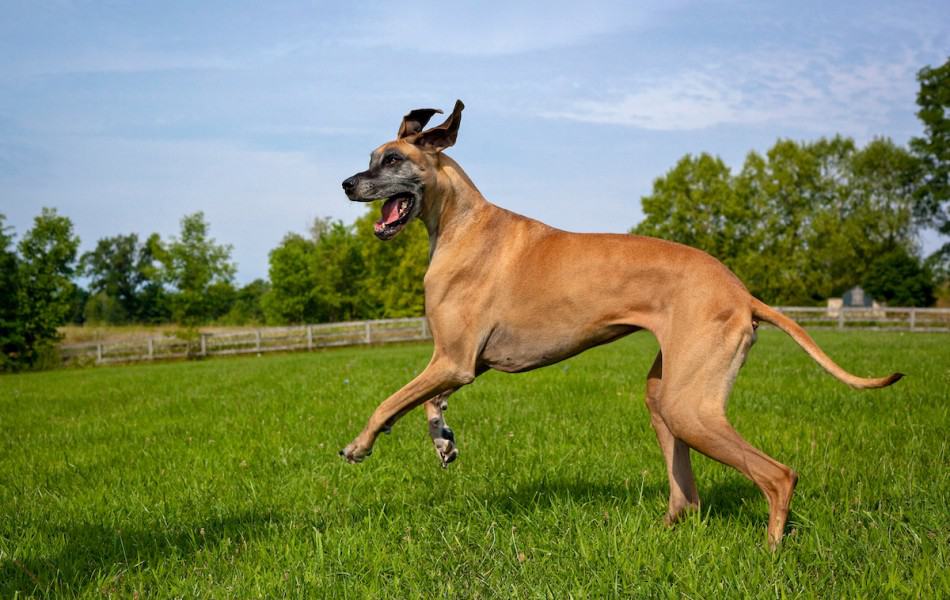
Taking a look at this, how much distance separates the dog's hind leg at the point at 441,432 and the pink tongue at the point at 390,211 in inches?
44.7

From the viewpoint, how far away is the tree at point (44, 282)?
37.2 m

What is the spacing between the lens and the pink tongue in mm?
4414

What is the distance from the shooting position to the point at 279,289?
58.3 meters

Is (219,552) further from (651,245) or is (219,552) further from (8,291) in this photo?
(8,291)

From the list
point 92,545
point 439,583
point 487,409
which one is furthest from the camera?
point 487,409

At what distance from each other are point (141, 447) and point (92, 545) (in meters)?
3.34

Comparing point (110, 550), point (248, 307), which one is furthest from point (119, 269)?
point (110, 550)

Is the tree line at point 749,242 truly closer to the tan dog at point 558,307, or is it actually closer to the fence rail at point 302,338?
the fence rail at point 302,338

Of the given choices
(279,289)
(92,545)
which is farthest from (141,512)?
(279,289)

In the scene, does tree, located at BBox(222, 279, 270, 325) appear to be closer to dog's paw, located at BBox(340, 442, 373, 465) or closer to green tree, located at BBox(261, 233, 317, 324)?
green tree, located at BBox(261, 233, 317, 324)

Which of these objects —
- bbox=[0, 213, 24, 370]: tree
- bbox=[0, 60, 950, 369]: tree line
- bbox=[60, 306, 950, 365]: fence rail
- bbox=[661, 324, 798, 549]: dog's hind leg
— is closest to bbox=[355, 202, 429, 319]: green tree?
bbox=[0, 60, 950, 369]: tree line

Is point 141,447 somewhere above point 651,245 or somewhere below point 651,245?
below

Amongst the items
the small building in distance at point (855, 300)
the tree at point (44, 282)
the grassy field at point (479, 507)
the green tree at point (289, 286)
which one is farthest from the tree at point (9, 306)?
the small building in distance at point (855, 300)

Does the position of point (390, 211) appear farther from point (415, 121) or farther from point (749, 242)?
point (749, 242)
